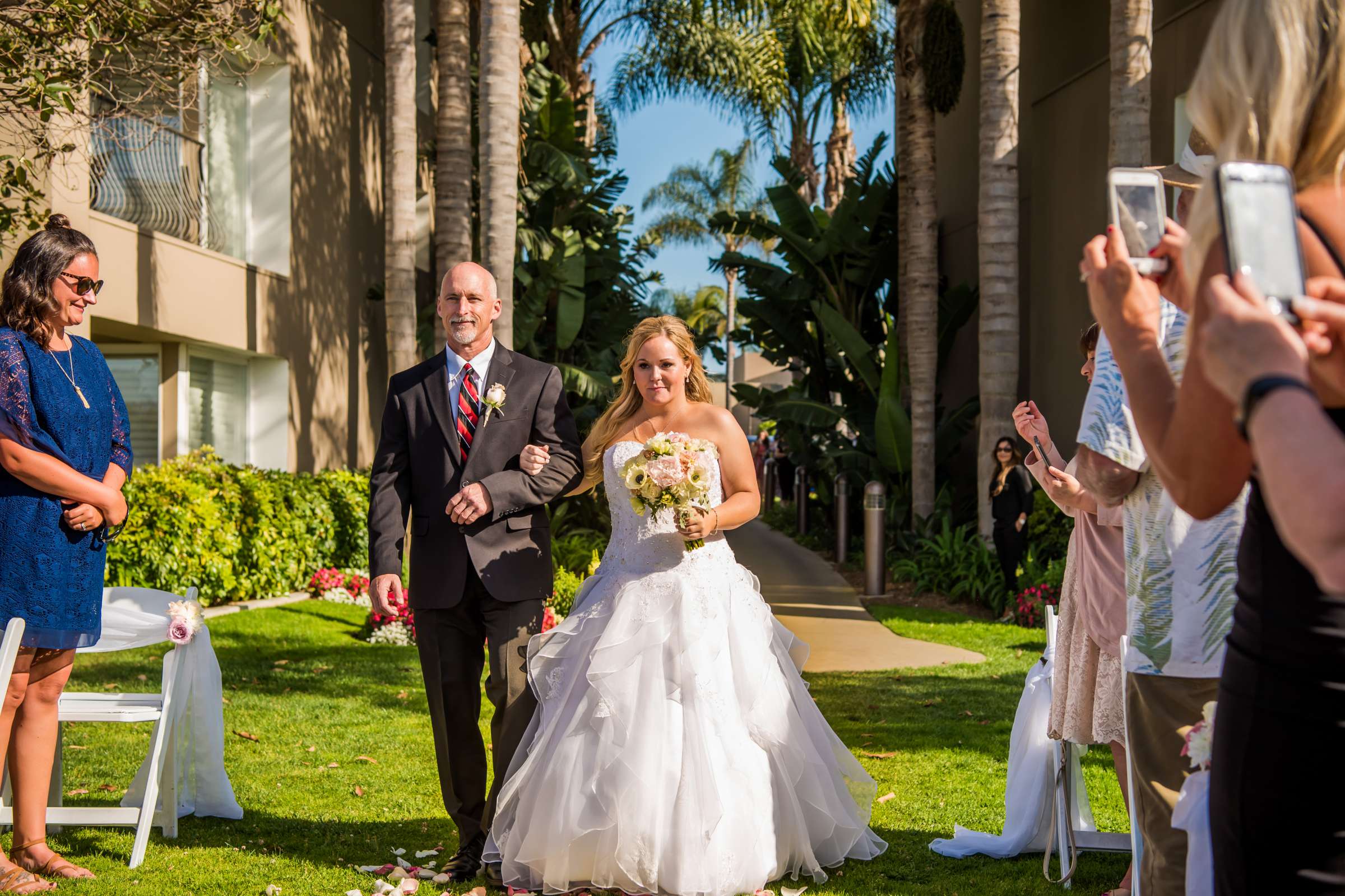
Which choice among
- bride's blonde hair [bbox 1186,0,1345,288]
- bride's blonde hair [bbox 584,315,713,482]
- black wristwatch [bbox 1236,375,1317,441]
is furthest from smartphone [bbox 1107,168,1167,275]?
bride's blonde hair [bbox 584,315,713,482]

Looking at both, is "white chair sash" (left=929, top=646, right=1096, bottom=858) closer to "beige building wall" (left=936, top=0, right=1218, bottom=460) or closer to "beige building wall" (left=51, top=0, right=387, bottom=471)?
"beige building wall" (left=936, top=0, right=1218, bottom=460)

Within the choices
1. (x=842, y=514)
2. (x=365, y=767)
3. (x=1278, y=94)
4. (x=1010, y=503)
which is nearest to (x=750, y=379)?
(x=842, y=514)

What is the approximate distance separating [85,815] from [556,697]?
7.19 ft

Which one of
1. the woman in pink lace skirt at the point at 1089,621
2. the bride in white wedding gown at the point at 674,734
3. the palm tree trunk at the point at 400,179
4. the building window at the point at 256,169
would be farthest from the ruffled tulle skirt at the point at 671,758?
the building window at the point at 256,169

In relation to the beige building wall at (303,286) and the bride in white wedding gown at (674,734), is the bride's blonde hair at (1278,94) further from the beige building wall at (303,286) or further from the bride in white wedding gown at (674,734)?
the beige building wall at (303,286)

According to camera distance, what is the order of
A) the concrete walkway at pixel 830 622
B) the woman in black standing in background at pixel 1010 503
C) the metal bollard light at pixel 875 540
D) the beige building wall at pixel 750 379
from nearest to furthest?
the concrete walkway at pixel 830 622 → the woman in black standing in background at pixel 1010 503 → the metal bollard light at pixel 875 540 → the beige building wall at pixel 750 379

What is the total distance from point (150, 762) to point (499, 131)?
7.01 m

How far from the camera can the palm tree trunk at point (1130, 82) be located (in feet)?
34.7

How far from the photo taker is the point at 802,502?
22281 millimetres

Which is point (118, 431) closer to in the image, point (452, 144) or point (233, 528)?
point (233, 528)

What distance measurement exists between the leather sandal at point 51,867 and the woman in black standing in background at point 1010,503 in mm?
9402

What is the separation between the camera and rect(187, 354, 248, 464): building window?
14367mm

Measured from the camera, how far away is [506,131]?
10.6 meters

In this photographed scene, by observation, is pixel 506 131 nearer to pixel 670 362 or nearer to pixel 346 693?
pixel 346 693
